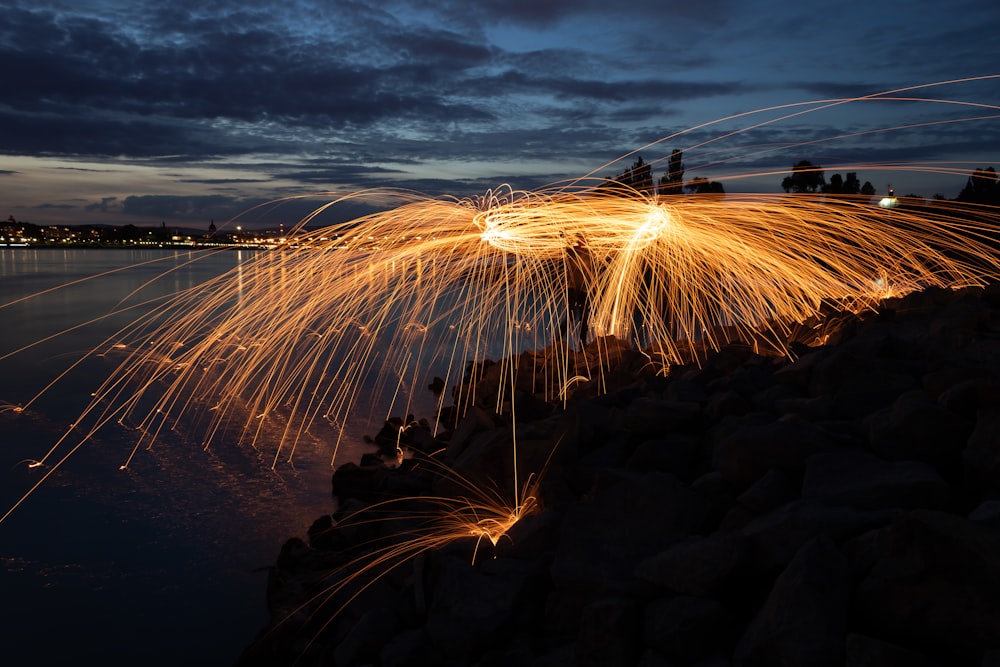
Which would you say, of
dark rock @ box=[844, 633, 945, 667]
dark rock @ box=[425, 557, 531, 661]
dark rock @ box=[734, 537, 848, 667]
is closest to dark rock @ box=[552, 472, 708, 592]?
dark rock @ box=[425, 557, 531, 661]

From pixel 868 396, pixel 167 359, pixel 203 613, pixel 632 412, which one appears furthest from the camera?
pixel 167 359

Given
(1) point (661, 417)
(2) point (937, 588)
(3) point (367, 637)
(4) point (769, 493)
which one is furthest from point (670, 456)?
(3) point (367, 637)

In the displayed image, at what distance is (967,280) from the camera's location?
1036 centimetres

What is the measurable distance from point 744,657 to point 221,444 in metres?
9.34

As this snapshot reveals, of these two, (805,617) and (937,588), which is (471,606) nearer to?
(805,617)

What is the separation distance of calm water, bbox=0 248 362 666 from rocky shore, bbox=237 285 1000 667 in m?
1.00

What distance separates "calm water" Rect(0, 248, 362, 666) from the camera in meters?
5.83

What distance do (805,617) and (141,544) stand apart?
7014 mm

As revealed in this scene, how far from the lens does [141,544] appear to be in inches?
288

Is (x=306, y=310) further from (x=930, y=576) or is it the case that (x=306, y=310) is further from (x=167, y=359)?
(x=167, y=359)

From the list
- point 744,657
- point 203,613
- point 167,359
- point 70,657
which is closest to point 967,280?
point 744,657

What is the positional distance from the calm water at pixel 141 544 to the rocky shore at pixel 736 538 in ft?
3.27

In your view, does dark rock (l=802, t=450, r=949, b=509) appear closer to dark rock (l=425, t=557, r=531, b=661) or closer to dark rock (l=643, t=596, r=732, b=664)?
dark rock (l=643, t=596, r=732, b=664)

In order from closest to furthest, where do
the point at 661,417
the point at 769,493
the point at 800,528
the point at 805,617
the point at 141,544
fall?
the point at 805,617, the point at 800,528, the point at 769,493, the point at 661,417, the point at 141,544
